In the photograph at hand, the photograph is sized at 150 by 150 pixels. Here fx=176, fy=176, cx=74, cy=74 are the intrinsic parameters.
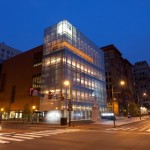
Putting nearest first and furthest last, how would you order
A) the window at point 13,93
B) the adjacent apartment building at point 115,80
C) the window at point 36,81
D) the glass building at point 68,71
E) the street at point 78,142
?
1. the street at point 78,142
2. the glass building at point 68,71
3. the window at point 36,81
4. the window at point 13,93
5. the adjacent apartment building at point 115,80

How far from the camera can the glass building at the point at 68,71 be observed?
160 ft

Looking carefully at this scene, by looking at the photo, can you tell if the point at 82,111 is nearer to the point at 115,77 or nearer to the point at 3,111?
the point at 3,111

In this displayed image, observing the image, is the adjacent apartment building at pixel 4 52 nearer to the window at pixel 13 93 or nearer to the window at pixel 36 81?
the window at pixel 13 93

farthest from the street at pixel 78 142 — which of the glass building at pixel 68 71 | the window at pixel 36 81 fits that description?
the window at pixel 36 81

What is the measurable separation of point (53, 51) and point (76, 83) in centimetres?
1219

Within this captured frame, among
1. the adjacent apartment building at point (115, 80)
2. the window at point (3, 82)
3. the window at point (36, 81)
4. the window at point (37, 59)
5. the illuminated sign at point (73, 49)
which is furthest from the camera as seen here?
the adjacent apartment building at point (115, 80)

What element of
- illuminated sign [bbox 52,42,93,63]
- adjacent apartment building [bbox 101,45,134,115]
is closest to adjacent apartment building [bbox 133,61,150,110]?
adjacent apartment building [bbox 101,45,134,115]

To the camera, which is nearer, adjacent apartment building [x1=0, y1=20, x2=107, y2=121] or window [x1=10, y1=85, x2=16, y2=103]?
adjacent apartment building [x1=0, y1=20, x2=107, y2=121]

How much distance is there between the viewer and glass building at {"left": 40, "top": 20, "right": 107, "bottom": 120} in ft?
160

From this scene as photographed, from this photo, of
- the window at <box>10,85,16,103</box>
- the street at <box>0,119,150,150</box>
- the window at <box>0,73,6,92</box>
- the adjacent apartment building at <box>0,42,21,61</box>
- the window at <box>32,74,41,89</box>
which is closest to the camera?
the street at <box>0,119,150,150</box>

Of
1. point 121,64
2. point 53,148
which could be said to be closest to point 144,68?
point 121,64

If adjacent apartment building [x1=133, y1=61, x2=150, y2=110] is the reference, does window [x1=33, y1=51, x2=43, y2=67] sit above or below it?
below

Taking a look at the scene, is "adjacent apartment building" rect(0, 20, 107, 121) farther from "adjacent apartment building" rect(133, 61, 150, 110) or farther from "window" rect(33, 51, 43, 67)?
"adjacent apartment building" rect(133, 61, 150, 110)

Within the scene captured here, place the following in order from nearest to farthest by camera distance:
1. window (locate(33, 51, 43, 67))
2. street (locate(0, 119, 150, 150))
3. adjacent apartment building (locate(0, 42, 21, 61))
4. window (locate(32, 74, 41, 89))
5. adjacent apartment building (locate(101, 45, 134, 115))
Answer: street (locate(0, 119, 150, 150)) < window (locate(32, 74, 41, 89)) < window (locate(33, 51, 43, 67)) < adjacent apartment building (locate(101, 45, 134, 115)) < adjacent apartment building (locate(0, 42, 21, 61))
